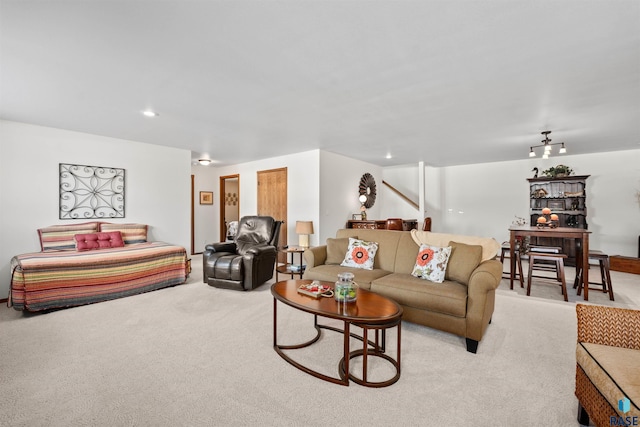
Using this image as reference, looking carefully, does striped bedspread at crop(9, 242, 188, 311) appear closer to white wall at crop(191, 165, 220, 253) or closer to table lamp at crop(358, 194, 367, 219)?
white wall at crop(191, 165, 220, 253)

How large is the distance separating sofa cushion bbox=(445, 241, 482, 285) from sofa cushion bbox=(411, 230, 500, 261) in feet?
0.28

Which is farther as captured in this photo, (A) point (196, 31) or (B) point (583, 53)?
(B) point (583, 53)

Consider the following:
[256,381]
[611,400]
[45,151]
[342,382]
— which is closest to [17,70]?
[45,151]

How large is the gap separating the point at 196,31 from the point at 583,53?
284cm

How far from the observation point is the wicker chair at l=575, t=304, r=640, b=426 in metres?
1.32

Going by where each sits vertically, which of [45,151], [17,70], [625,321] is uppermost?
[17,70]

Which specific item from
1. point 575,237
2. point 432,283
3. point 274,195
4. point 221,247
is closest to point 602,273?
point 575,237

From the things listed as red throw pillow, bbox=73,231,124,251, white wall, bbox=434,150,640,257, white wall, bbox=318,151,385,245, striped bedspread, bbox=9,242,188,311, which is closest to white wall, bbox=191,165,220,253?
red throw pillow, bbox=73,231,124,251

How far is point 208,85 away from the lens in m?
2.77

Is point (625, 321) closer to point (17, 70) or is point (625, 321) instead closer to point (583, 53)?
point (583, 53)

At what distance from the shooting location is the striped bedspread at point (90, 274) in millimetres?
3137

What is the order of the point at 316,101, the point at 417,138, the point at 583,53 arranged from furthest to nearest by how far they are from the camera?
the point at 417,138 → the point at 316,101 → the point at 583,53

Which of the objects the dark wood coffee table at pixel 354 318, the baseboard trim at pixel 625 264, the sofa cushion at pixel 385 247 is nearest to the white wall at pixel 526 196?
the baseboard trim at pixel 625 264

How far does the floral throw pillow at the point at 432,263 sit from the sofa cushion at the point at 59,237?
15.3ft
